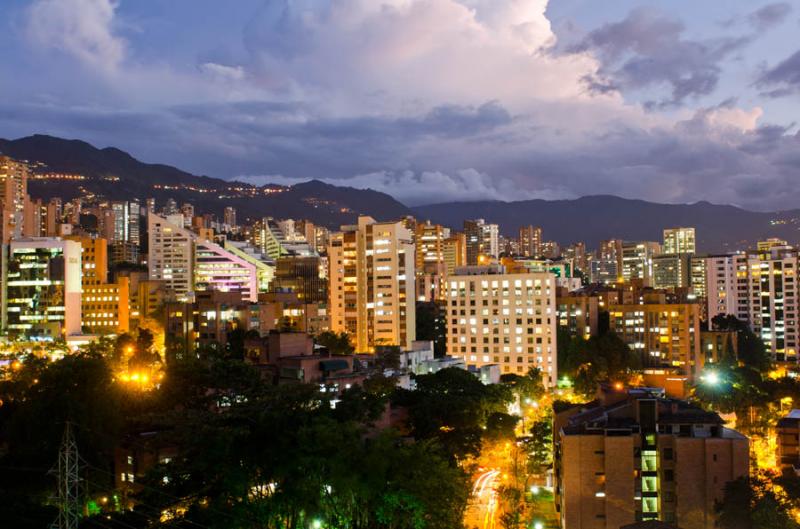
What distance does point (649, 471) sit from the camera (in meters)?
21.4

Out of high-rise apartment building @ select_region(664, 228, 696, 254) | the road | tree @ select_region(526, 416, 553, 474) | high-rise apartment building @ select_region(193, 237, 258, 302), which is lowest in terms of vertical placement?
the road

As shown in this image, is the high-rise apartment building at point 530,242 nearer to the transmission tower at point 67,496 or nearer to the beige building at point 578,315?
A: the beige building at point 578,315

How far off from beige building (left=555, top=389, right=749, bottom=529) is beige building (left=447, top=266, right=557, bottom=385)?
25.8 meters

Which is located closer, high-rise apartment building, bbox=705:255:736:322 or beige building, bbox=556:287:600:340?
beige building, bbox=556:287:600:340

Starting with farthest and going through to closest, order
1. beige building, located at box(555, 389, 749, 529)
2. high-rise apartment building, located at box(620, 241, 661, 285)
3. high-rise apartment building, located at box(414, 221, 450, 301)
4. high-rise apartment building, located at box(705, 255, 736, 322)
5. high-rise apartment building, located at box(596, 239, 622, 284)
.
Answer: high-rise apartment building, located at box(596, 239, 622, 284) < high-rise apartment building, located at box(620, 241, 661, 285) < high-rise apartment building, located at box(414, 221, 450, 301) < high-rise apartment building, located at box(705, 255, 736, 322) < beige building, located at box(555, 389, 749, 529)

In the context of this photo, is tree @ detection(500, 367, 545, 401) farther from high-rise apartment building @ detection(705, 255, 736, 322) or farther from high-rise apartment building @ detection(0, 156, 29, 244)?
high-rise apartment building @ detection(0, 156, 29, 244)

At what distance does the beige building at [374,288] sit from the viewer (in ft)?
167

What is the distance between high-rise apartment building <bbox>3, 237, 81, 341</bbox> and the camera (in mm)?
50188

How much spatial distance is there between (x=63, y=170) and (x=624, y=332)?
115593 mm

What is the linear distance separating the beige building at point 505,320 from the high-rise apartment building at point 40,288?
23.7m

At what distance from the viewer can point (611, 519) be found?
69.7ft

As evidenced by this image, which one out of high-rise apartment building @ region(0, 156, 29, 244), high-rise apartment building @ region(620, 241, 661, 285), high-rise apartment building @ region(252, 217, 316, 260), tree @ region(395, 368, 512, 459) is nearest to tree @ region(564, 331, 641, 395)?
tree @ region(395, 368, 512, 459)

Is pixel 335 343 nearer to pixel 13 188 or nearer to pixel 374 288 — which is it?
pixel 374 288

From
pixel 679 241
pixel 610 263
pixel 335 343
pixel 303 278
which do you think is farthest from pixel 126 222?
pixel 679 241
